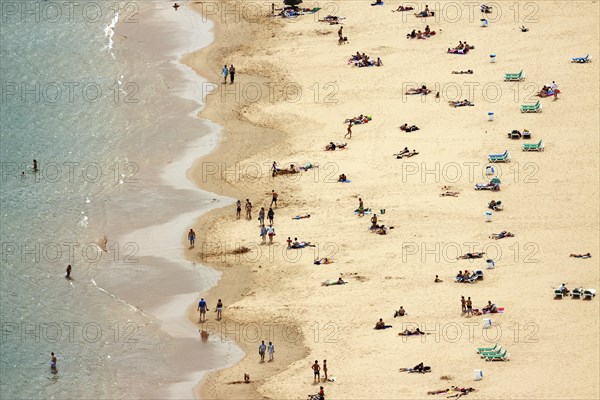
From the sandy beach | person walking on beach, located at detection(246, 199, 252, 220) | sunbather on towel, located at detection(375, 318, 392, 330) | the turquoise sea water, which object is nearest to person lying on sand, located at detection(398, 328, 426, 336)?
the sandy beach

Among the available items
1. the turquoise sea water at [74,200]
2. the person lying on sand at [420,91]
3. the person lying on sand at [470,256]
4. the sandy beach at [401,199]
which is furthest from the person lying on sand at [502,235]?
the person lying on sand at [420,91]

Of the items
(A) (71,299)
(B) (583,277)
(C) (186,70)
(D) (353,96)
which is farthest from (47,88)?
(B) (583,277)

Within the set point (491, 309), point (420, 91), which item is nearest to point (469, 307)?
point (491, 309)

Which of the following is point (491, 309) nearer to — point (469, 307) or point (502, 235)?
point (469, 307)

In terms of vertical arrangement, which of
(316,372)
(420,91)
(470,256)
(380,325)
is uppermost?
(420,91)

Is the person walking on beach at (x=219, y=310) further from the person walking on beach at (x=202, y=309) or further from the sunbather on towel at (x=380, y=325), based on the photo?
the sunbather on towel at (x=380, y=325)

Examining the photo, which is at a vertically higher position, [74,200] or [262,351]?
[74,200]
